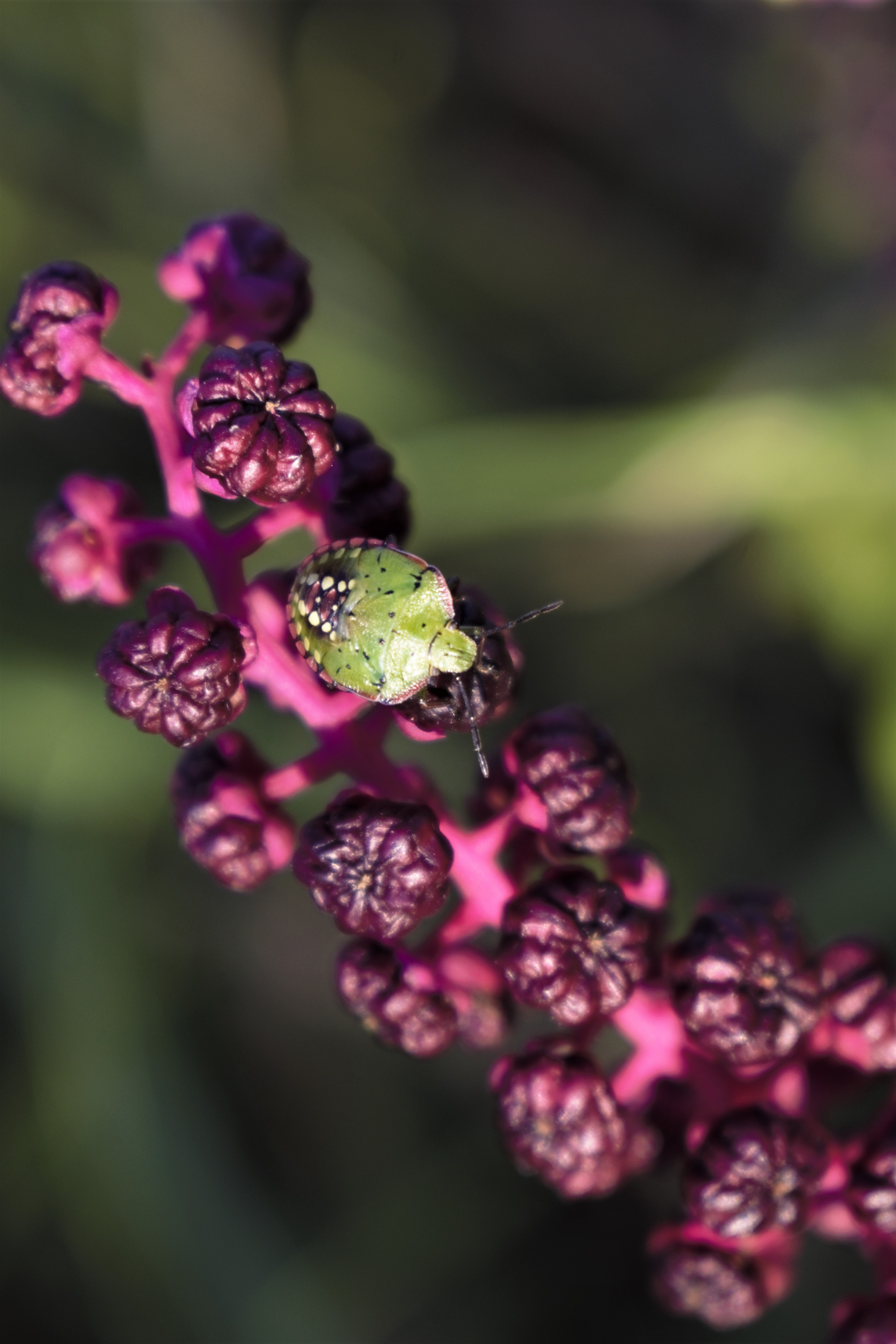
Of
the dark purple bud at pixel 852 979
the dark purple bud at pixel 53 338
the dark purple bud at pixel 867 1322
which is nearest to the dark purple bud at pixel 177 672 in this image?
the dark purple bud at pixel 53 338

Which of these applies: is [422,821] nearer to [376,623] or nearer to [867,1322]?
[376,623]

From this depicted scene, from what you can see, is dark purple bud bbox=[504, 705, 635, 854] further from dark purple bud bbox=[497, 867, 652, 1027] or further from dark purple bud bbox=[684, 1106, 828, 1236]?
dark purple bud bbox=[684, 1106, 828, 1236]

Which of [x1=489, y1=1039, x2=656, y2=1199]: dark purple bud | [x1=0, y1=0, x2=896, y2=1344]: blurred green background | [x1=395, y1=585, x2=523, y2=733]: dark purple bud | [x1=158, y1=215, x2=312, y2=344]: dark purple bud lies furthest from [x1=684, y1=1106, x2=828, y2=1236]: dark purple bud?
[x1=0, y1=0, x2=896, y2=1344]: blurred green background

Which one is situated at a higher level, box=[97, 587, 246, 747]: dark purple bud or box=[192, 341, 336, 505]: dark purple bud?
box=[192, 341, 336, 505]: dark purple bud

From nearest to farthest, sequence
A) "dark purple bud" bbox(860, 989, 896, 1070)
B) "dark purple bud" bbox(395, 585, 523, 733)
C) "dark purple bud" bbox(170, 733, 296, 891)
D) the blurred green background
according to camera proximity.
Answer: "dark purple bud" bbox(395, 585, 523, 733)
"dark purple bud" bbox(170, 733, 296, 891)
"dark purple bud" bbox(860, 989, 896, 1070)
the blurred green background

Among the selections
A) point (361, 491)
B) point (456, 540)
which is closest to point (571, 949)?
point (361, 491)
